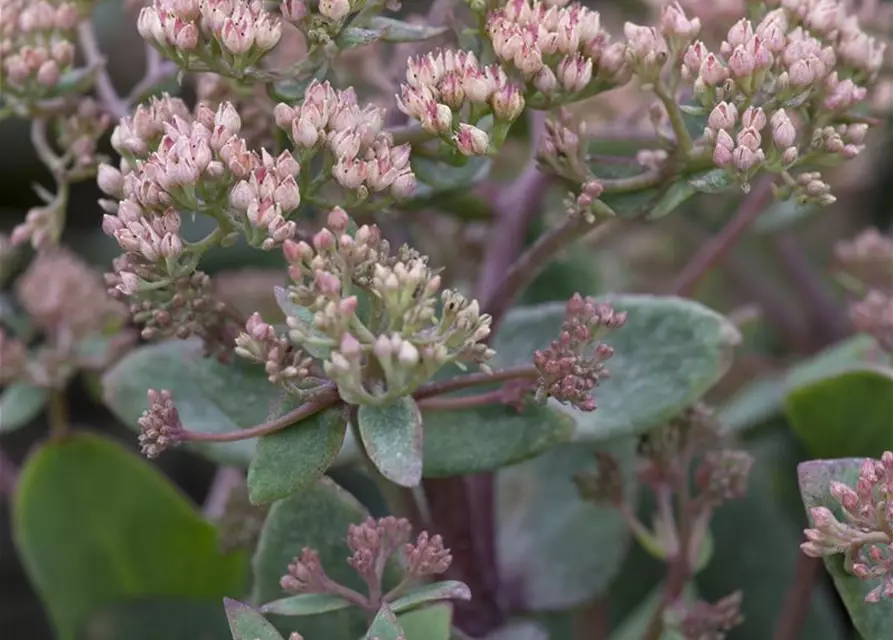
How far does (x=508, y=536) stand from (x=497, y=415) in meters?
0.34

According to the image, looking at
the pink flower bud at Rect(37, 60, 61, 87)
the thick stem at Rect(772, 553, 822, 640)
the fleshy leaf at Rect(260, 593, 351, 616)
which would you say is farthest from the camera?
the thick stem at Rect(772, 553, 822, 640)

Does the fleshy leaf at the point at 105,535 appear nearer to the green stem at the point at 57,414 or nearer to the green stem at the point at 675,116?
the green stem at the point at 57,414

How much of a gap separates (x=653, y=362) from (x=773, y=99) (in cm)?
23

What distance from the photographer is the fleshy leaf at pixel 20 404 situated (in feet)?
3.27

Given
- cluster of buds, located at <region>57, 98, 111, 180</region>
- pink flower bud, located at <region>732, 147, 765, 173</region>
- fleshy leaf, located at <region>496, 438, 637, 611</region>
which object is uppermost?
pink flower bud, located at <region>732, 147, 765, 173</region>

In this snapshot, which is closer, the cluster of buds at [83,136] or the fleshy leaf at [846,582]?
the fleshy leaf at [846,582]

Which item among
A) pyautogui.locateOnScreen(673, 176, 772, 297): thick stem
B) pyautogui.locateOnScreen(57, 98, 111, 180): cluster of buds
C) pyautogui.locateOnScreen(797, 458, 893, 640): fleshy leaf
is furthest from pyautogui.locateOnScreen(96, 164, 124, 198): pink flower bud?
pyautogui.locateOnScreen(673, 176, 772, 297): thick stem

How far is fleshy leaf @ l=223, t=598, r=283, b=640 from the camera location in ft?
2.11

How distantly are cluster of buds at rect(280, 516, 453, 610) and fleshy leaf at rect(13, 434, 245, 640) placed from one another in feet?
1.21

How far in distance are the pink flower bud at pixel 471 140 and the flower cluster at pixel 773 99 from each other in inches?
5.5

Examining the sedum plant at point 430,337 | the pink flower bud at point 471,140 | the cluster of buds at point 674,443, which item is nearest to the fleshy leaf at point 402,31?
the sedum plant at point 430,337

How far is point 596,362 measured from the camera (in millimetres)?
686

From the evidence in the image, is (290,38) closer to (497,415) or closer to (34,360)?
(34,360)

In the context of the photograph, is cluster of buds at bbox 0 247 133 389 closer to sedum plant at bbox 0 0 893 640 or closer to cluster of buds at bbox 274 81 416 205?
sedum plant at bbox 0 0 893 640
